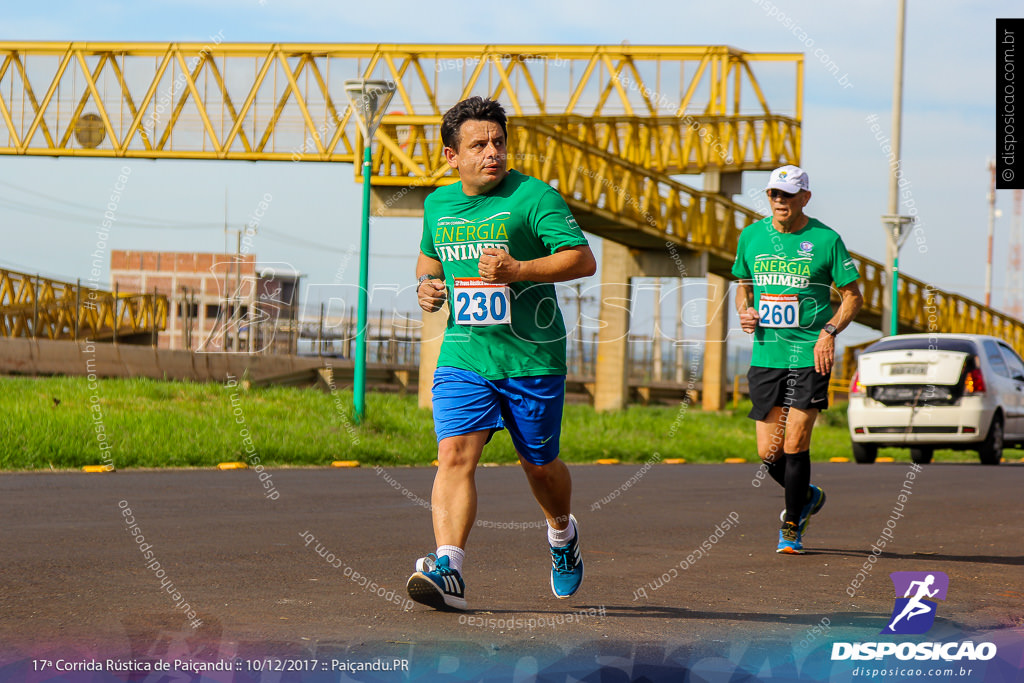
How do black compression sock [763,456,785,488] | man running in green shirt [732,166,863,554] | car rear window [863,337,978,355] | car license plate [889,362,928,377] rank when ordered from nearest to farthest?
man running in green shirt [732,166,863,554] → black compression sock [763,456,785,488] → car rear window [863,337,978,355] → car license plate [889,362,928,377]

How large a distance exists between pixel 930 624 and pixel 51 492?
23.1 ft

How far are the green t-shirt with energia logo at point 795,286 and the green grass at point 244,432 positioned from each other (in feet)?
24.8

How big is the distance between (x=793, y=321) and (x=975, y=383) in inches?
401

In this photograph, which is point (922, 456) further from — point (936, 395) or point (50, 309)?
point (50, 309)

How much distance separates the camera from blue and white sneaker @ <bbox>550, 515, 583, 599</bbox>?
5.87m

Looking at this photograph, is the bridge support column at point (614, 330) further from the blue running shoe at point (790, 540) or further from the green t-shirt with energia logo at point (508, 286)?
the green t-shirt with energia logo at point (508, 286)

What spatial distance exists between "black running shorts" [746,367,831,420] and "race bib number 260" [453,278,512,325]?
9.19 ft

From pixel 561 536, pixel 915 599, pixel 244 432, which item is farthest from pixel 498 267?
pixel 244 432

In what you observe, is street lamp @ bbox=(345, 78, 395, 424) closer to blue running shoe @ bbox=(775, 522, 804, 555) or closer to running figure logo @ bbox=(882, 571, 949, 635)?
blue running shoe @ bbox=(775, 522, 804, 555)

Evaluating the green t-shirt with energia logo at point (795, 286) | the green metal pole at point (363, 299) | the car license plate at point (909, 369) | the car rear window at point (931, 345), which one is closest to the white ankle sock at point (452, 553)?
the green t-shirt with energia logo at point (795, 286)

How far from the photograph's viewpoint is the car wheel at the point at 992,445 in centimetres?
1767

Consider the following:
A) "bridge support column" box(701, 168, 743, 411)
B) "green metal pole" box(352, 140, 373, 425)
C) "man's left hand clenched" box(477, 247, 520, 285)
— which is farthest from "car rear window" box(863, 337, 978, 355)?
"bridge support column" box(701, 168, 743, 411)

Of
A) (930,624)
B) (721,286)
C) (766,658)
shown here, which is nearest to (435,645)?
(766,658)

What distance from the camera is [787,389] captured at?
8.08 metres
